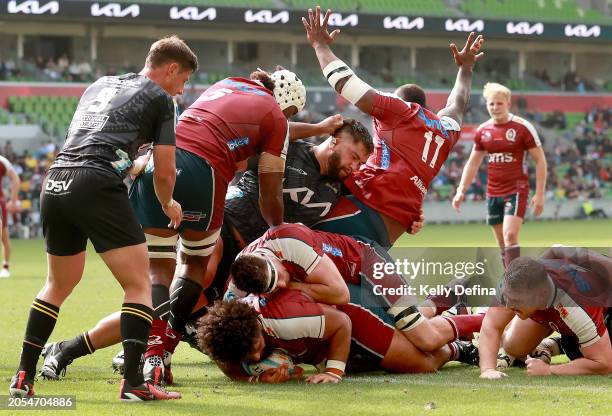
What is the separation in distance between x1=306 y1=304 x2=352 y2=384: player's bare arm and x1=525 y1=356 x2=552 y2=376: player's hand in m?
1.14

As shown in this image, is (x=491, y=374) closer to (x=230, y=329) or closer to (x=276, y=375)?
(x=276, y=375)

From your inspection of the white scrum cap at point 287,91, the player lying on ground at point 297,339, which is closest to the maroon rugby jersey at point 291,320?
the player lying on ground at point 297,339

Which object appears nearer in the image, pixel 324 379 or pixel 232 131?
pixel 324 379

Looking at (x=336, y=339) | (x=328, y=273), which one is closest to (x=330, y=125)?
(x=328, y=273)

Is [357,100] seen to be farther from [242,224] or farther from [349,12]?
[349,12]

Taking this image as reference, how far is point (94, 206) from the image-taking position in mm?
5363

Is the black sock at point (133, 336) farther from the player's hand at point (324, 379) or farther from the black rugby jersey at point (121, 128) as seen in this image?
the player's hand at point (324, 379)

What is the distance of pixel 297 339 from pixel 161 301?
0.86 meters

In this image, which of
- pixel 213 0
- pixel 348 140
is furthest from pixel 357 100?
pixel 213 0

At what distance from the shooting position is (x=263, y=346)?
6184mm

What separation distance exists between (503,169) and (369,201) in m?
6.69

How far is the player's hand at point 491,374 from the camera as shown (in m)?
6.23

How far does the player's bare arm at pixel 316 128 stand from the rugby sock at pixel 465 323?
59.5 inches

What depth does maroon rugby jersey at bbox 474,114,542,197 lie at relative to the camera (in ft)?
43.9
